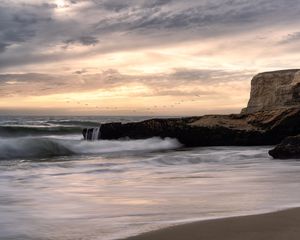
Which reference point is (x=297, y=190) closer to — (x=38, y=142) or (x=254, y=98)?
(x=38, y=142)

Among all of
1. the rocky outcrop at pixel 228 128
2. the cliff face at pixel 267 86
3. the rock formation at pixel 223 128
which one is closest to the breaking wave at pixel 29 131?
the cliff face at pixel 267 86

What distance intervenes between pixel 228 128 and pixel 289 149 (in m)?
5.72

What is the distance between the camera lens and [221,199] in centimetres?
519

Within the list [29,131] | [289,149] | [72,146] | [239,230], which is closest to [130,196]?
[239,230]

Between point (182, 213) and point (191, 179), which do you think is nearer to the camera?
point (182, 213)

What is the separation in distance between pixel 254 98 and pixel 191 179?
2155 cm

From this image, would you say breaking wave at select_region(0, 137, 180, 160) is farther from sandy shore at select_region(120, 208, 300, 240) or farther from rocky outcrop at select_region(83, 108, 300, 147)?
sandy shore at select_region(120, 208, 300, 240)

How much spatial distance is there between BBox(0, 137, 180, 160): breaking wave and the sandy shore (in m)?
11.8

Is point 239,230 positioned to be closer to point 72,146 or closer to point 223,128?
point 223,128

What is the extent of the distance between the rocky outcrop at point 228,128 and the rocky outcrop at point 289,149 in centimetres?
465

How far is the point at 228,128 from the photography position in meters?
15.6

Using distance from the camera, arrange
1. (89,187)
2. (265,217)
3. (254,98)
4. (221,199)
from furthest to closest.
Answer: (254,98) < (89,187) < (221,199) < (265,217)

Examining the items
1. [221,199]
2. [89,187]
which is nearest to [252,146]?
[89,187]

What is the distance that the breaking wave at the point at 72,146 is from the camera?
51.0ft
